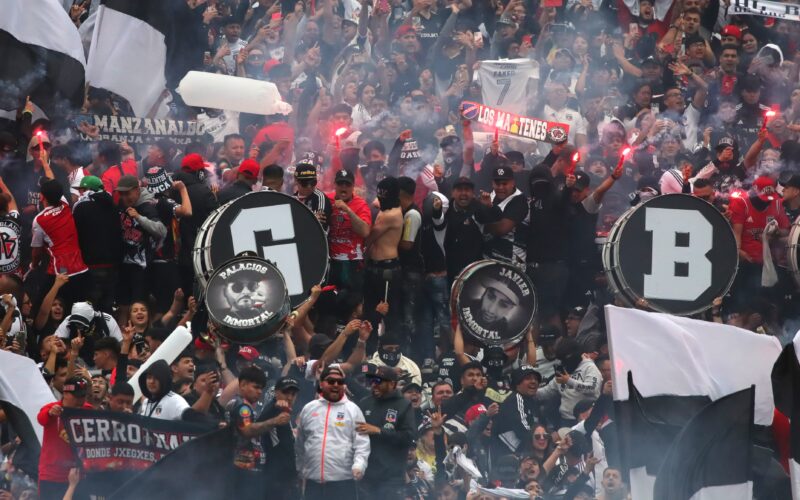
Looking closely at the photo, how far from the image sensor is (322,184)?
16.9m

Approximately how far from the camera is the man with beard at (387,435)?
1347 centimetres

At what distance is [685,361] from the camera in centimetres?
1207

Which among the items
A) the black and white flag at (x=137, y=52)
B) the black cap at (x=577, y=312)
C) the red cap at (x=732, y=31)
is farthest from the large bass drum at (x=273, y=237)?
the red cap at (x=732, y=31)

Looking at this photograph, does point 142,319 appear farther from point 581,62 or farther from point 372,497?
point 581,62

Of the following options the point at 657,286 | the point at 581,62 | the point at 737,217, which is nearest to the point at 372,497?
the point at 657,286

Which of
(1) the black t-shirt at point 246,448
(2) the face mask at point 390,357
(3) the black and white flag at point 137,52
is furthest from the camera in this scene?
(3) the black and white flag at point 137,52

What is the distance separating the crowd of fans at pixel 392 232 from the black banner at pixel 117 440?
252mm

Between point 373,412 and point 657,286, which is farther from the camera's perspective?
point 657,286

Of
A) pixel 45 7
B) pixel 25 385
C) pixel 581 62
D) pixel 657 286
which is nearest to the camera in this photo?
pixel 25 385

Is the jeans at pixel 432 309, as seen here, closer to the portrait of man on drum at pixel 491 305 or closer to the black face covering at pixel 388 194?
the portrait of man on drum at pixel 491 305

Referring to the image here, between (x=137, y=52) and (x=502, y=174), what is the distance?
406cm

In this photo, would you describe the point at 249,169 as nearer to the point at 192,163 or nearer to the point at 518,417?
the point at 192,163

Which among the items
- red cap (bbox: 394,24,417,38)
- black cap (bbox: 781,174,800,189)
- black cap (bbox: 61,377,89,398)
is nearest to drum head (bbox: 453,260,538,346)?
black cap (bbox: 781,174,800,189)

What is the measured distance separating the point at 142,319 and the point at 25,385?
1688mm
